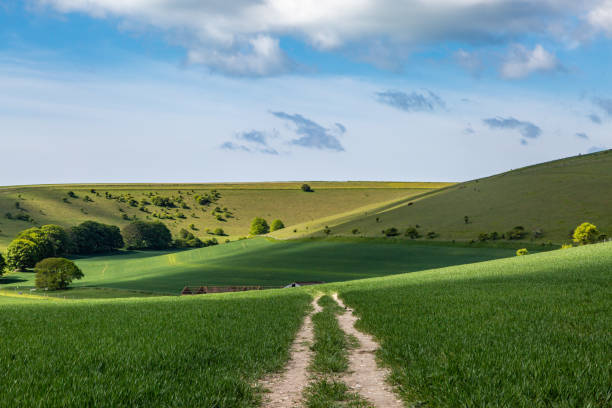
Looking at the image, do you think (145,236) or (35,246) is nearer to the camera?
(35,246)

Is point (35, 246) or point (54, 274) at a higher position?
point (35, 246)

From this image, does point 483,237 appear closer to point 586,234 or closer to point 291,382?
point 586,234

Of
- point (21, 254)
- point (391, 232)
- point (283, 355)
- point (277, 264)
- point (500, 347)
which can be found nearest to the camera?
point (500, 347)

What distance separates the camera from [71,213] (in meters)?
186

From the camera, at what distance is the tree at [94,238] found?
5824 inches

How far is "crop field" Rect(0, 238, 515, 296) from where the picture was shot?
8401 centimetres

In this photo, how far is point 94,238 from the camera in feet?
502

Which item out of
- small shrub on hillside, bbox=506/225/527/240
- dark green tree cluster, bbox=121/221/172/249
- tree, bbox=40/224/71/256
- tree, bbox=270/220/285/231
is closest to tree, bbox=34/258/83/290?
tree, bbox=40/224/71/256

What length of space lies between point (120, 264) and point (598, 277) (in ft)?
386

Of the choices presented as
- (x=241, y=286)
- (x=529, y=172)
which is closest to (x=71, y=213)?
(x=241, y=286)

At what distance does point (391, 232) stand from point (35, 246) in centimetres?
8896

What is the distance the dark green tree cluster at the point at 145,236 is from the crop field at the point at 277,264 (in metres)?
38.0

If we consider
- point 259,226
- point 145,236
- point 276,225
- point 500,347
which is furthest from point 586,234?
point 145,236

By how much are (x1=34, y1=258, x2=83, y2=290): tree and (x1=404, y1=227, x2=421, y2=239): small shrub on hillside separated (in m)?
69.7
